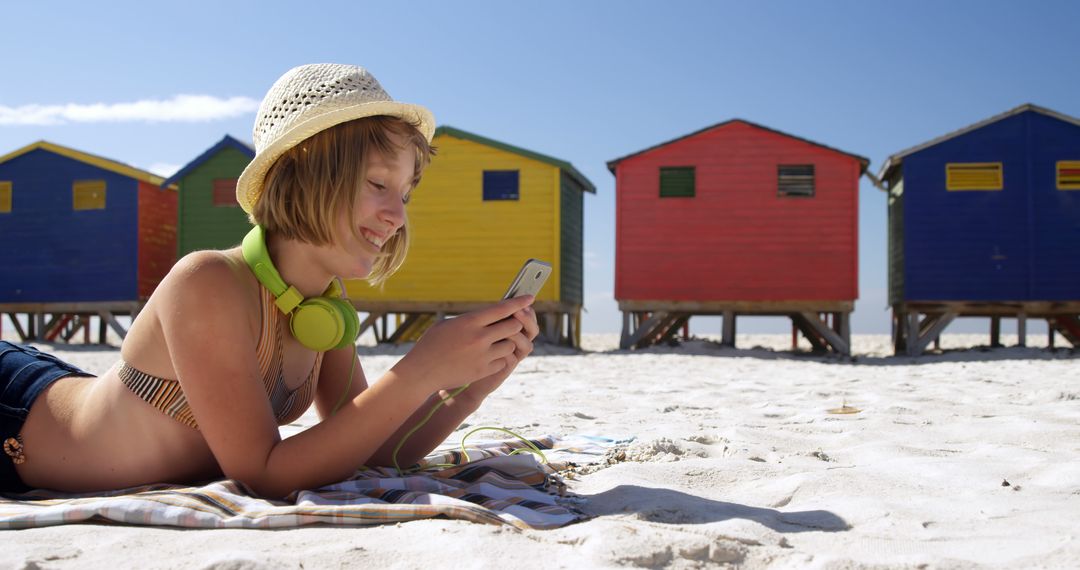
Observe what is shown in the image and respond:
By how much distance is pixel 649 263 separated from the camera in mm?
15156

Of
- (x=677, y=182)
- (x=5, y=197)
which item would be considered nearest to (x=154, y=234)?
(x=5, y=197)

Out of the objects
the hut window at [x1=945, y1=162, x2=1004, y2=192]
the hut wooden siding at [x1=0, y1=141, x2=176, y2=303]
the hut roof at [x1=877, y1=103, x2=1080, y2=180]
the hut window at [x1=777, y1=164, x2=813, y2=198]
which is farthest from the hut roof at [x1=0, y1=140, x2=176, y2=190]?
the hut window at [x1=945, y1=162, x2=1004, y2=192]

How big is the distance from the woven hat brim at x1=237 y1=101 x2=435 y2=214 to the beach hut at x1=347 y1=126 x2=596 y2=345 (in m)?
12.9

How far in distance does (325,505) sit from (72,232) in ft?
A: 59.3

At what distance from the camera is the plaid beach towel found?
7.00 feet

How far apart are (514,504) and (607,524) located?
33 cm

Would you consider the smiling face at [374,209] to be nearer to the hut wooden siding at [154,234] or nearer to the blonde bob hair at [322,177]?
the blonde bob hair at [322,177]

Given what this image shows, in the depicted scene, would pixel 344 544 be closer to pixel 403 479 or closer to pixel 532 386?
pixel 403 479

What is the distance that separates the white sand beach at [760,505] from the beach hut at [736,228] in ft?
31.1

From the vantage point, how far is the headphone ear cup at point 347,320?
2459 mm

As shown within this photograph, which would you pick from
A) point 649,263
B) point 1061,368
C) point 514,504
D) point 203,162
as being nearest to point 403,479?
point 514,504

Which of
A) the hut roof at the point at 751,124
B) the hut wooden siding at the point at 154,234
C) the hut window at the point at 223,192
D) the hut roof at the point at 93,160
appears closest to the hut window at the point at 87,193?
the hut roof at the point at 93,160

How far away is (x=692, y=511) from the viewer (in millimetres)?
2332

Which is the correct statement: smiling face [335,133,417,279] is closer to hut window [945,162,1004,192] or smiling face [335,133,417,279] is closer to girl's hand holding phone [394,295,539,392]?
girl's hand holding phone [394,295,539,392]
